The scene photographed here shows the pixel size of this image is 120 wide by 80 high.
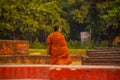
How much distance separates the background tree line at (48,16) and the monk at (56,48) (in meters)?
15.1

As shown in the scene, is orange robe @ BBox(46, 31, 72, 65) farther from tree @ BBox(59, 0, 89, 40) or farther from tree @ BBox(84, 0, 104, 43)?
tree @ BBox(59, 0, 89, 40)

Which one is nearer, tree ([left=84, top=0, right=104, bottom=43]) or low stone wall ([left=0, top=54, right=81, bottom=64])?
low stone wall ([left=0, top=54, right=81, bottom=64])

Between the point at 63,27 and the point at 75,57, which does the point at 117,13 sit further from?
the point at 75,57

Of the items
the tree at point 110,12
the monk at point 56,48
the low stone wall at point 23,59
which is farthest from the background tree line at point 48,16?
the monk at point 56,48

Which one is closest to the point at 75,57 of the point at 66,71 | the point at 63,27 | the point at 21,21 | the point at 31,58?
the point at 31,58

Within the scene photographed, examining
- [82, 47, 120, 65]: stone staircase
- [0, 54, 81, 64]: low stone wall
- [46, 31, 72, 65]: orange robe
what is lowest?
[0, 54, 81, 64]: low stone wall

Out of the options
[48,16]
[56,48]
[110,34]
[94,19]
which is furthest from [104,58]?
[94,19]

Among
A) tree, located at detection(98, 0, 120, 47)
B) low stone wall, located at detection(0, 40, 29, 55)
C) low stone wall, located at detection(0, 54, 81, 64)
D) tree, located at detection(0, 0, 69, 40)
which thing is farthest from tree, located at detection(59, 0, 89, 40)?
low stone wall, located at detection(0, 40, 29, 55)

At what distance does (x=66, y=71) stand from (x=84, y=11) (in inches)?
983

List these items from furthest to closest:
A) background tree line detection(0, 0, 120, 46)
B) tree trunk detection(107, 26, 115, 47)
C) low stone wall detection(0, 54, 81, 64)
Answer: tree trunk detection(107, 26, 115, 47)
background tree line detection(0, 0, 120, 46)
low stone wall detection(0, 54, 81, 64)

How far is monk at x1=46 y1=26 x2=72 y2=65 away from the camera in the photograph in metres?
11.9

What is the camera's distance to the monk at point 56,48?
39.0ft

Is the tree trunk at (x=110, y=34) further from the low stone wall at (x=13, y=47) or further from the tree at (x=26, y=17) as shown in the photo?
the low stone wall at (x=13, y=47)

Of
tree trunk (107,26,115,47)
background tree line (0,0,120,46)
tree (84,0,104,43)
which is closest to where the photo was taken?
background tree line (0,0,120,46)
